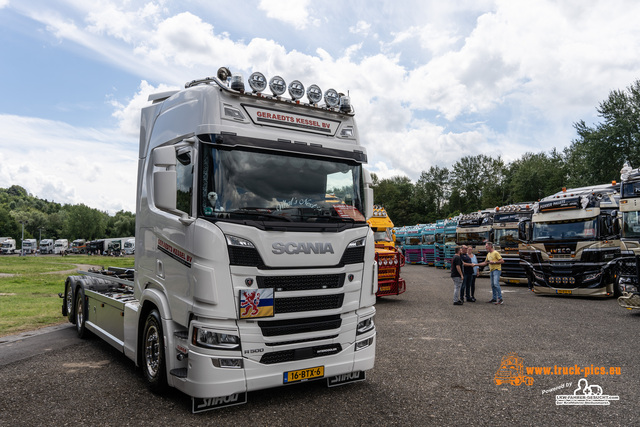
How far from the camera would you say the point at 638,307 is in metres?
10.8

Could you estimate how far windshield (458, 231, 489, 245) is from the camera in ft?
83.3

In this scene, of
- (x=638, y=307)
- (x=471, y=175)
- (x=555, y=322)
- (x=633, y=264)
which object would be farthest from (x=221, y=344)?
(x=471, y=175)

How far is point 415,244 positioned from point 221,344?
1398 inches

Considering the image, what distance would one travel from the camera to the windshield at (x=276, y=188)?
4938 millimetres

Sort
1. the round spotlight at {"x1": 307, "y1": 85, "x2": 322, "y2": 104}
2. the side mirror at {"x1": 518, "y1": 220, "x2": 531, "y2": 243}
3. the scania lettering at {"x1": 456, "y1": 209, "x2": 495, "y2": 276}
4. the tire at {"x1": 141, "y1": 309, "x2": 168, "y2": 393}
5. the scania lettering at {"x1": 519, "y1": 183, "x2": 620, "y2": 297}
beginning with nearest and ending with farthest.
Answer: the tire at {"x1": 141, "y1": 309, "x2": 168, "y2": 393}, the round spotlight at {"x1": 307, "y1": 85, "x2": 322, "y2": 104}, the scania lettering at {"x1": 519, "y1": 183, "x2": 620, "y2": 297}, the side mirror at {"x1": 518, "y1": 220, "x2": 531, "y2": 243}, the scania lettering at {"x1": 456, "y1": 209, "x2": 495, "y2": 276}

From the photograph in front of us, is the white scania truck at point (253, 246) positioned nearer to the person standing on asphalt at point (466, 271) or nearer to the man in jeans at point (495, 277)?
the person standing on asphalt at point (466, 271)

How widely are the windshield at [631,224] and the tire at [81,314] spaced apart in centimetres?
1335

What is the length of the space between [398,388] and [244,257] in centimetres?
264

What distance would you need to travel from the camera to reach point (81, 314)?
9.16 meters

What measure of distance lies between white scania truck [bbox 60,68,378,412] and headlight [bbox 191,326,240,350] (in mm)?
10

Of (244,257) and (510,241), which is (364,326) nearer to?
(244,257)

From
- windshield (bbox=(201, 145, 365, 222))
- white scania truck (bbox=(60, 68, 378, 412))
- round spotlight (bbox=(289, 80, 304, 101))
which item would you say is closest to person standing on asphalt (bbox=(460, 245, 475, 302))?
white scania truck (bbox=(60, 68, 378, 412))

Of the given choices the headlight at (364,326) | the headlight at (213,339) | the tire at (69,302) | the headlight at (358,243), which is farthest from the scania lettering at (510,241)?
the headlight at (213,339)

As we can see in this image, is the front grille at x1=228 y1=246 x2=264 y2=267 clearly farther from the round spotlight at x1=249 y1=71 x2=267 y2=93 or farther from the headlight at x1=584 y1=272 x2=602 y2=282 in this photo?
the headlight at x1=584 y1=272 x2=602 y2=282
